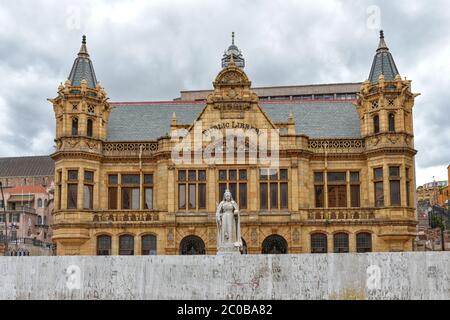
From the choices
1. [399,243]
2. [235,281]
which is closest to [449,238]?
[399,243]

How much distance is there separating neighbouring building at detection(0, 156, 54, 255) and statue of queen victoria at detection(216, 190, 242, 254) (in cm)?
4228

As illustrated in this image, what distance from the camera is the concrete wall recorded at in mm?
23141

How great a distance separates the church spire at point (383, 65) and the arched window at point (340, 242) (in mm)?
10689

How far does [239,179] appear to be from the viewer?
1577 inches

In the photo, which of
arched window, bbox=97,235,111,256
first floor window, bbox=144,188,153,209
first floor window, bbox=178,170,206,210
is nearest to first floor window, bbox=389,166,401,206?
first floor window, bbox=178,170,206,210

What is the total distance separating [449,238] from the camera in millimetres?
58594

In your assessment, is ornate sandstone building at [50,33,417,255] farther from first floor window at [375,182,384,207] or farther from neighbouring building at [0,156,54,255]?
neighbouring building at [0,156,54,255]

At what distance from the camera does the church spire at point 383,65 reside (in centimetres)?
4181

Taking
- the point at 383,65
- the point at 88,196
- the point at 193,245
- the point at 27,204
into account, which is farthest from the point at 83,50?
the point at 27,204

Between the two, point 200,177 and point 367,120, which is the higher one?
point 367,120

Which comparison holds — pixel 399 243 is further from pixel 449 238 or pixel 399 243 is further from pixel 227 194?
pixel 449 238

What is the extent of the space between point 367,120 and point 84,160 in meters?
18.5

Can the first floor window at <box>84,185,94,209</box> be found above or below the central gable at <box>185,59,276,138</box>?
below
